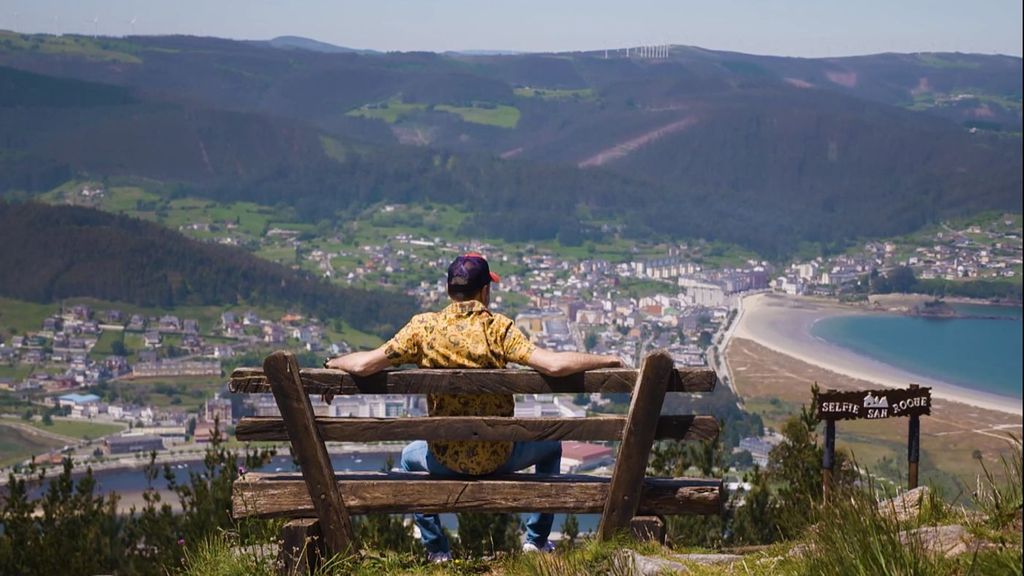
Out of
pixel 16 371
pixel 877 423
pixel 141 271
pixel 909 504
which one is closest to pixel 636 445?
pixel 909 504

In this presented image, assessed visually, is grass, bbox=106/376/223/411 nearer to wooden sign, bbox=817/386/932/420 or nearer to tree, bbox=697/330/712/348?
tree, bbox=697/330/712/348

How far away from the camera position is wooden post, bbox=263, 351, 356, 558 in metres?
4.86

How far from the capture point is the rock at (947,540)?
4031 millimetres

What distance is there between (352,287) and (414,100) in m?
92.7

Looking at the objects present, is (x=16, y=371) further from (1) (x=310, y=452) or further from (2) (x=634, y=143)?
(2) (x=634, y=143)

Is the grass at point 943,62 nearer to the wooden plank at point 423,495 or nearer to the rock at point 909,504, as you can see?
the rock at point 909,504

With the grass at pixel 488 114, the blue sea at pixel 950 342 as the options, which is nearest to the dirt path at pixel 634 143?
the grass at pixel 488 114

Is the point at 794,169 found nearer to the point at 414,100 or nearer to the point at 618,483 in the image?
the point at 414,100

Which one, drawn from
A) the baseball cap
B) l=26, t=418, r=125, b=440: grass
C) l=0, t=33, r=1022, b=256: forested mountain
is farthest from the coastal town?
the baseball cap

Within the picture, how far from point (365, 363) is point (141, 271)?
3053 inches

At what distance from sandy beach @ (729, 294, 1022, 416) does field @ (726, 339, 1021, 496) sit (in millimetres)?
1031

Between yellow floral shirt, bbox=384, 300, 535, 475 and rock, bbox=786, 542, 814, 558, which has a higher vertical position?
yellow floral shirt, bbox=384, 300, 535, 475

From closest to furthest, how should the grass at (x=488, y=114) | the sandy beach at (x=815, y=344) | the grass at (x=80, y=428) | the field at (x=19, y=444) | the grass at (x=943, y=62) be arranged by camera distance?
the field at (x=19, y=444) < the grass at (x=80, y=428) < the sandy beach at (x=815, y=344) < the grass at (x=943, y=62) < the grass at (x=488, y=114)

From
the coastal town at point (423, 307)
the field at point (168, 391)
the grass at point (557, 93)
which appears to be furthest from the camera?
the grass at point (557, 93)
